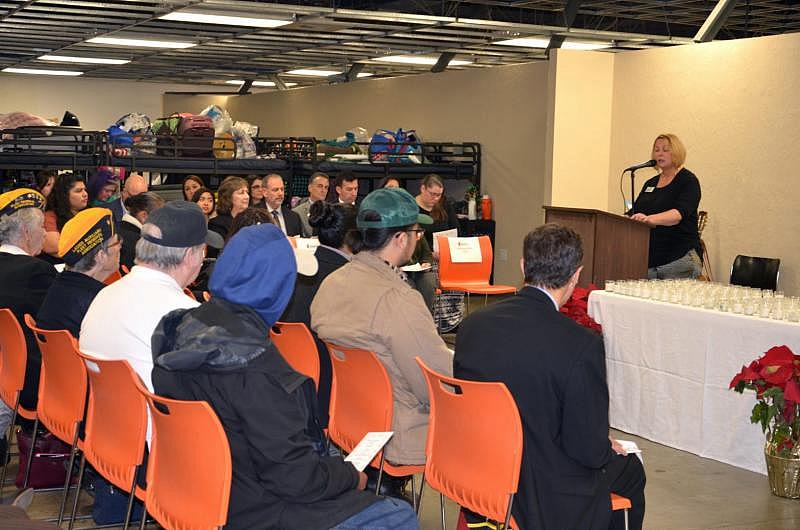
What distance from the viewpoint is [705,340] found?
5055 mm

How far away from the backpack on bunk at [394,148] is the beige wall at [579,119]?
5.82ft

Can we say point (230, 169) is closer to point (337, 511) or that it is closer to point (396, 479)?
point (396, 479)

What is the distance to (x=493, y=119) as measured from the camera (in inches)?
482

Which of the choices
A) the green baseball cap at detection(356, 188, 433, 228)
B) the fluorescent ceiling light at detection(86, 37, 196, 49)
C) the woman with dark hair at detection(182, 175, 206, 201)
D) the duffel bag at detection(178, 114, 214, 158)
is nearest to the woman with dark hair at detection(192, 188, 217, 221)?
the woman with dark hair at detection(182, 175, 206, 201)

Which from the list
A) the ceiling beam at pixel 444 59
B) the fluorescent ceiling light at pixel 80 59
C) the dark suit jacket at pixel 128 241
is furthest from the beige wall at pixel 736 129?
the fluorescent ceiling light at pixel 80 59

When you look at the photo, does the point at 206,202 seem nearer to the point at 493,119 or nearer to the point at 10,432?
the point at 10,432

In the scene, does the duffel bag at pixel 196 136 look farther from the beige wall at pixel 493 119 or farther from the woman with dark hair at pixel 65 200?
the beige wall at pixel 493 119

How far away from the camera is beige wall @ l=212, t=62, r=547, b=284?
11484mm

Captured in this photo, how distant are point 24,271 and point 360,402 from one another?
190 centimetres

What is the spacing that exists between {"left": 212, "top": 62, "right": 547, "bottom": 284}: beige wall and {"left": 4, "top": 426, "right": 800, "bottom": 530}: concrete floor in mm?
6476

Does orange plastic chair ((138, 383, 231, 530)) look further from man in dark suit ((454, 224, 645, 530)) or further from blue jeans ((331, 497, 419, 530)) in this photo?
man in dark suit ((454, 224, 645, 530))

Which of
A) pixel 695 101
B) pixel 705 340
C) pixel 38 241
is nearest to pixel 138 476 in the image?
pixel 38 241

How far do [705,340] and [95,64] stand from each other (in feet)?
51.8

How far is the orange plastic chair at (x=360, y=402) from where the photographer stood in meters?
3.47
